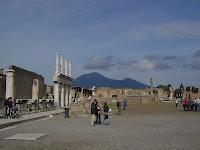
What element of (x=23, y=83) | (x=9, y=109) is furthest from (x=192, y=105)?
(x=9, y=109)

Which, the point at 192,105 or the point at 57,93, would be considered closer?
the point at 192,105

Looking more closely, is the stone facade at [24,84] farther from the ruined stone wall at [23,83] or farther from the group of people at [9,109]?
the group of people at [9,109]

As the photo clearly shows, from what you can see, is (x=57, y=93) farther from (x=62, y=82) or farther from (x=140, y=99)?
(x=140, y=99)

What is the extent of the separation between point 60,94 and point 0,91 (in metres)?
10.1

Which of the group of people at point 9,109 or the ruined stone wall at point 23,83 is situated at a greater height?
the ruined stone wall at point 23,83

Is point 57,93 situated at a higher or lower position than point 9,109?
higher

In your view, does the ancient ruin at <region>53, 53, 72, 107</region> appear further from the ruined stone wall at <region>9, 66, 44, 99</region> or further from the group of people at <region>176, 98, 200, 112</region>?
the group of people at <region>176, 98, 200, 112</region>

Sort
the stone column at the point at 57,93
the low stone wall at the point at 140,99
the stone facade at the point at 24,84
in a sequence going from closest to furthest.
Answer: the stone facade at the point at 24,84, the stone column at the point at 57,93, the low stone wall at the point at 140,99

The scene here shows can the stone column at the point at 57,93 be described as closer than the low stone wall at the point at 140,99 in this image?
Yes

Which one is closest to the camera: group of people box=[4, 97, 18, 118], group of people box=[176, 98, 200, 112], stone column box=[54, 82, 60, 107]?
group of people box=[4, 97, 18, 118]

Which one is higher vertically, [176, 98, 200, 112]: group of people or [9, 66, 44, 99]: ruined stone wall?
[9, 66, 44, 99]: ruined stone wall

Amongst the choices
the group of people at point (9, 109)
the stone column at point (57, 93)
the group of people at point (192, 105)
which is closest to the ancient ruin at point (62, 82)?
the stone column at point (57, 93)

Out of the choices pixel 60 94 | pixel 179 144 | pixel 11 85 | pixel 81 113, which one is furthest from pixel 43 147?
pixel 60 94

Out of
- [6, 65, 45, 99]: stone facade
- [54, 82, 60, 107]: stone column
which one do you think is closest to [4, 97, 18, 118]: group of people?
[6, 65, 45, 99]: stone facade
